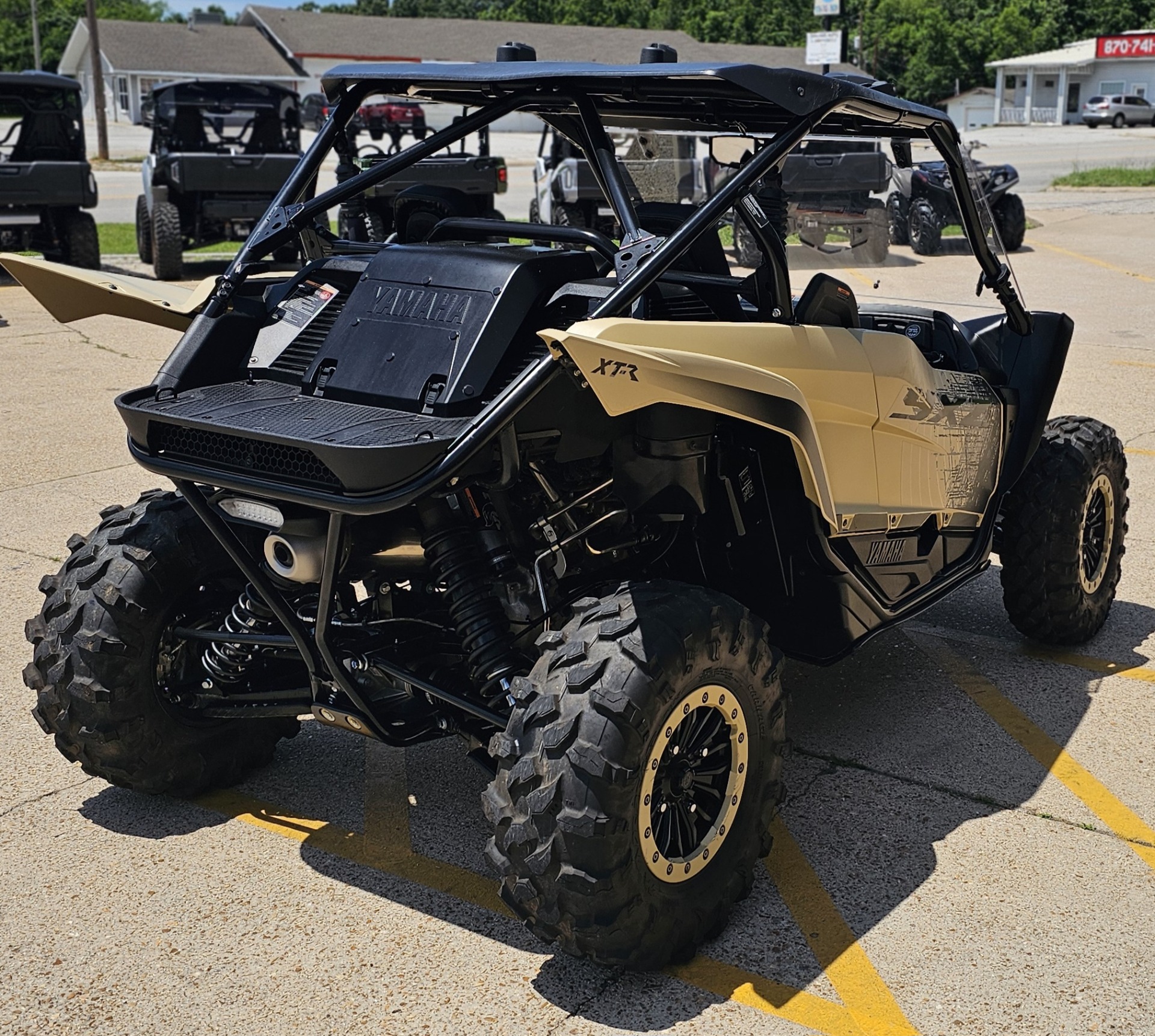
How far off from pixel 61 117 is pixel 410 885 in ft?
46.7

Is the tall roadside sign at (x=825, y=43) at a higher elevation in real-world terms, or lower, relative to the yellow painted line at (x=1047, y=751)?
higher

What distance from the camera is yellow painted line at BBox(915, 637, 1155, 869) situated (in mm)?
3920

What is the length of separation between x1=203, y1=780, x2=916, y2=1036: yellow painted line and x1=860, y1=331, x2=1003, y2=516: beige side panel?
105 centimetres

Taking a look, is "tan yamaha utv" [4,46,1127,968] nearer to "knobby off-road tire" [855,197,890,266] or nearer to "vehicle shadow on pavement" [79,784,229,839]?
"vehicle shadow on pavement" [79,784,229,839]

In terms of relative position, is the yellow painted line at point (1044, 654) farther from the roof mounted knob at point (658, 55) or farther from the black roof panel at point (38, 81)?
the black roof panel at point (38, 81)

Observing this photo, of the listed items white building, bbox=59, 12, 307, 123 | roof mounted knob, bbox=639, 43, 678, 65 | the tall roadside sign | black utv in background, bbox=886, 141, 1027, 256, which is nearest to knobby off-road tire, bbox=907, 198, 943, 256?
black utv in background, bbox=886, 141, 1027, 256

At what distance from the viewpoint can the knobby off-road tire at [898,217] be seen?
4.58m

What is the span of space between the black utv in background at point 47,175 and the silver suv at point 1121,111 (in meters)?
56.5

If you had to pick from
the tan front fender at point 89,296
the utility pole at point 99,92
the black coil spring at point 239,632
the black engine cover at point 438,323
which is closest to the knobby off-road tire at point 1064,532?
the black engine cover at point 438,323

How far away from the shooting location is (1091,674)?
511 centimetres

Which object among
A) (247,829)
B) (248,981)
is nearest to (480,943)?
(248,981)

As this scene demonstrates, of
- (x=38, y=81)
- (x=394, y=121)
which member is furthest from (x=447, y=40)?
(x=38, y=81)

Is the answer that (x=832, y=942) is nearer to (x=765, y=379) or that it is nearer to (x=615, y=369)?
(x=765, y=379)

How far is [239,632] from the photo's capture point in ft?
12.6
